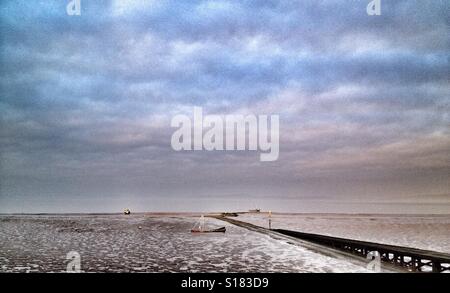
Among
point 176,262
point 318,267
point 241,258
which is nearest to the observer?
point 318,267

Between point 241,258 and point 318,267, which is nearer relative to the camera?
point 318,267

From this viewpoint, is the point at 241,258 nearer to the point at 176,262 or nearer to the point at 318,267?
the point at 176,262

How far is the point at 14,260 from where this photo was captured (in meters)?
14.2

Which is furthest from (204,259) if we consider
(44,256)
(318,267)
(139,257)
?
(44,256)
